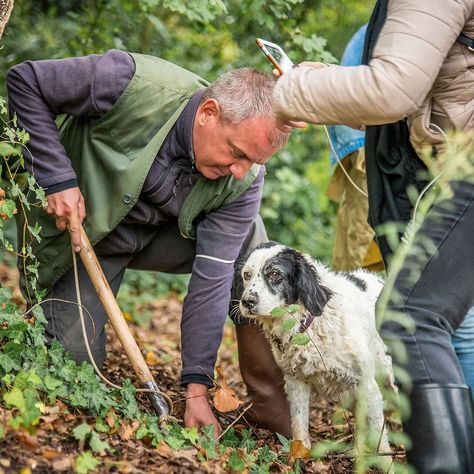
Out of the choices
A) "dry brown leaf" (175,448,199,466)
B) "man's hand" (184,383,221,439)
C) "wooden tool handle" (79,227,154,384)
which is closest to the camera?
"dry brown leaf" (175,448,199,466)

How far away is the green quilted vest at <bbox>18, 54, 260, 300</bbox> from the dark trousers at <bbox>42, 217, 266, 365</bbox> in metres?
0.19

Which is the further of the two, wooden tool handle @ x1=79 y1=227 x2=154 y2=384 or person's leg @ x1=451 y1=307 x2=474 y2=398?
wooden tool handle @ x1=79 y1=227 x2=154 y2=384

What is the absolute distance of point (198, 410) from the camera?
375 centimetres

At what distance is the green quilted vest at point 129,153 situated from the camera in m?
3.97

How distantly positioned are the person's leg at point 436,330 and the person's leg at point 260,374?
193cm

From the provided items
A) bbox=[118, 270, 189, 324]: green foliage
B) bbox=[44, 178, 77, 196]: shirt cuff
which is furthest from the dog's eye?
bbox=[118, 270, 189, 324]: green foliage

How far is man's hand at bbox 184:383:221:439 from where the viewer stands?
3.70 metres

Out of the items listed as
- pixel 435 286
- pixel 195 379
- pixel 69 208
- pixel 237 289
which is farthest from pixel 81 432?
pixel 237 289

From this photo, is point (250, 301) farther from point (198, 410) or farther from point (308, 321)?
point (198, 410)

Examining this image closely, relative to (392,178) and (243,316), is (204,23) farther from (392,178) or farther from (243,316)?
(392,178)

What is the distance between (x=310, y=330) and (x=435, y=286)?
1.69m

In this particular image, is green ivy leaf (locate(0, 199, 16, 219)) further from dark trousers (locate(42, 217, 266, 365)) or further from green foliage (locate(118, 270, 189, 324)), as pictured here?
green foliage (locate(118, 270, 189, 324))

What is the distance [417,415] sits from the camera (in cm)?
255

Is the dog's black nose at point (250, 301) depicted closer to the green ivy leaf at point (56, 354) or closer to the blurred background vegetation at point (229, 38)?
the green ivy leaf at point (56, 354)
